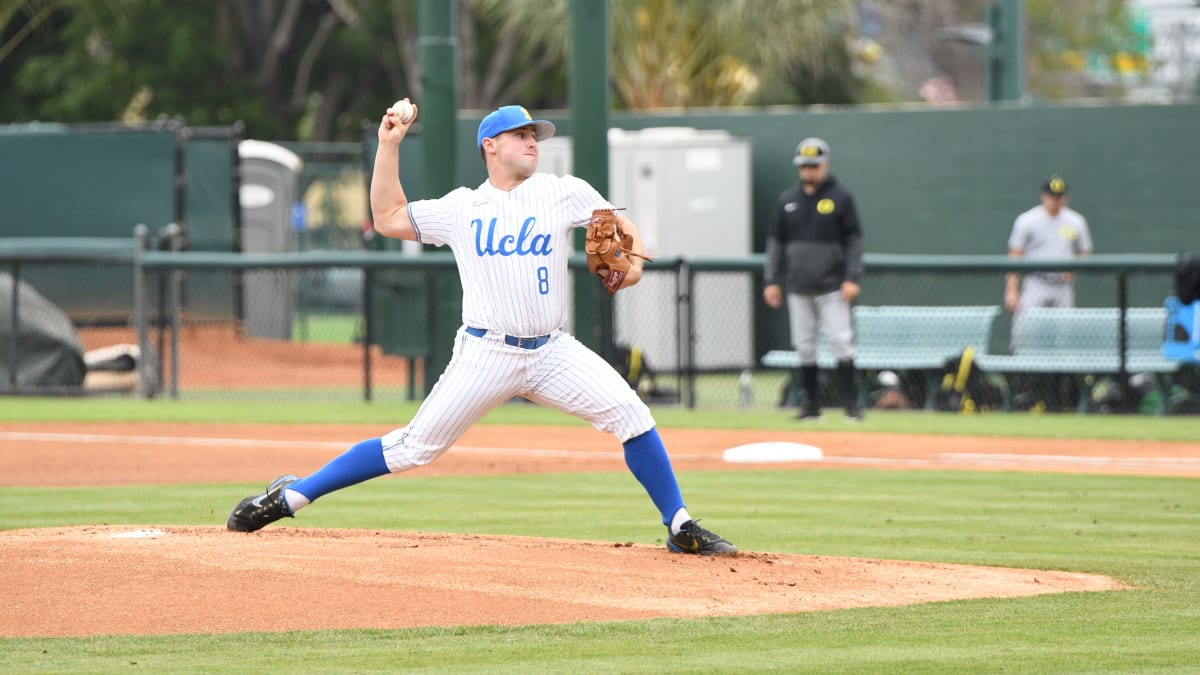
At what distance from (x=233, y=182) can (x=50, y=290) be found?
302 cm

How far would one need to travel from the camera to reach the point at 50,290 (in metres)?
21.7

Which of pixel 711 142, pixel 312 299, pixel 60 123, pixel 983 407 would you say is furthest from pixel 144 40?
pixel 983 407

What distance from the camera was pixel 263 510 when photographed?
317 inches

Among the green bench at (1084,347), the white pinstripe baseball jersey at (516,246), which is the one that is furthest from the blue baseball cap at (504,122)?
the green bench at (1084,347)

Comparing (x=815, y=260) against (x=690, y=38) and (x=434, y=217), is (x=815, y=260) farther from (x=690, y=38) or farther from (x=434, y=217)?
(x=690, y=38)

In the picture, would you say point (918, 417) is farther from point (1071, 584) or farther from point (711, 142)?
point (1071, 584)

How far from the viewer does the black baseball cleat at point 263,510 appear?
26.3 feet

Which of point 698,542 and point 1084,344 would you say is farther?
point 1084,344

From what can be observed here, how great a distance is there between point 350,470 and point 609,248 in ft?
4.64

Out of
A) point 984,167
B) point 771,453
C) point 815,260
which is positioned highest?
point 984,167

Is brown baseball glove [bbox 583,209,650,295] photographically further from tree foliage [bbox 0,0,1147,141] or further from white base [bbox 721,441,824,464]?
tree foliage [bbox 0,0,1147,141]

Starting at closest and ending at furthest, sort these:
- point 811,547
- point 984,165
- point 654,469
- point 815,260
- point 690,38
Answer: point 654,469 → point 811,547 → point 815,260 → point 984,165 → point 690,38

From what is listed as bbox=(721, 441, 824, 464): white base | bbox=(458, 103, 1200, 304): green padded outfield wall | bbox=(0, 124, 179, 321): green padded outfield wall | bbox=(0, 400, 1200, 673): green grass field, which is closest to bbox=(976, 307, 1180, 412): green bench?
bbox=(0, 400, 1200, 673): green grass field

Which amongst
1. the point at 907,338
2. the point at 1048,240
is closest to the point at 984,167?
the point at 1048,240
